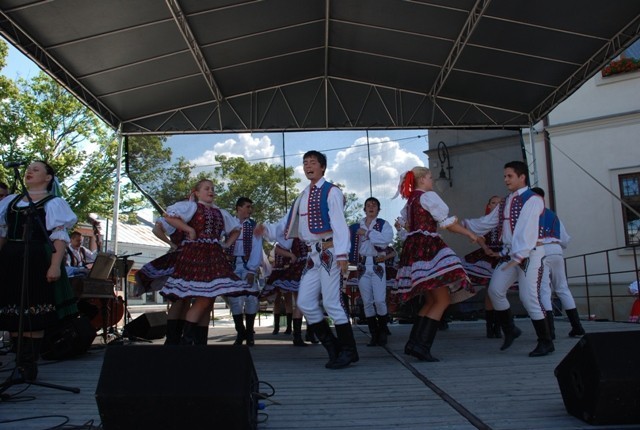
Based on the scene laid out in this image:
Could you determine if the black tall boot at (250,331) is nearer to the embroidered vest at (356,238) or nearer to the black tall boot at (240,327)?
the black tall boot at (240,327)

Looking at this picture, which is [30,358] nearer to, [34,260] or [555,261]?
[34,260]

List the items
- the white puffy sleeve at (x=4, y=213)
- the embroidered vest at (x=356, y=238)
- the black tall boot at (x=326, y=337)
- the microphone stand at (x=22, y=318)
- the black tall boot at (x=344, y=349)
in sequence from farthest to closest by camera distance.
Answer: the embroidered vest at (x=356, y=238) → the black tall boot at (x=326, y=337) → the black tall boot at (x=344, y=349) → the white puffy sleeve at (x=4, y=213) → the microphone stand at (x=22, y=318)

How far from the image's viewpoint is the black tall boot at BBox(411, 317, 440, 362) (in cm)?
452

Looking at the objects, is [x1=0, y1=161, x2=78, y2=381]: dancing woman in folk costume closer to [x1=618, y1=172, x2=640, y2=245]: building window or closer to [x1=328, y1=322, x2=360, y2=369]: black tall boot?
[x1=328, y1=322, x2=360, y2=369]: black tall boot

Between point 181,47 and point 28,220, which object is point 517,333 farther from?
point 181,47

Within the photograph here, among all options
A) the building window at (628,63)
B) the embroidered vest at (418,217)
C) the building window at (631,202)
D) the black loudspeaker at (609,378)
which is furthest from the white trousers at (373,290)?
the building window at (628,63)

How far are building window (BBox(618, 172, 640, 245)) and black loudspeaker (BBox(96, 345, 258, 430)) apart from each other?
45.4 feet

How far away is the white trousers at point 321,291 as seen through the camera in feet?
14.6

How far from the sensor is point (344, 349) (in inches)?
175

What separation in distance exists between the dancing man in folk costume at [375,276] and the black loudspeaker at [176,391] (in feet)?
13.1

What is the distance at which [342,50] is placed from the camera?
354 inches

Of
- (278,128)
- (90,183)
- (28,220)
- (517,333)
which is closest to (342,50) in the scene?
(278,128)

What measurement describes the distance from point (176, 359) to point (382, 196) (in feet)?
27.7

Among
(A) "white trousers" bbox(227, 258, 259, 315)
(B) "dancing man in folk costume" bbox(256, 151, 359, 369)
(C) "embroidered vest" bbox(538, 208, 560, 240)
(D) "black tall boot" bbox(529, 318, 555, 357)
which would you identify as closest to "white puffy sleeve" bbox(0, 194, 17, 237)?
(B) "dancing man in folk costume" bbox(256, 151, 359, 369)
